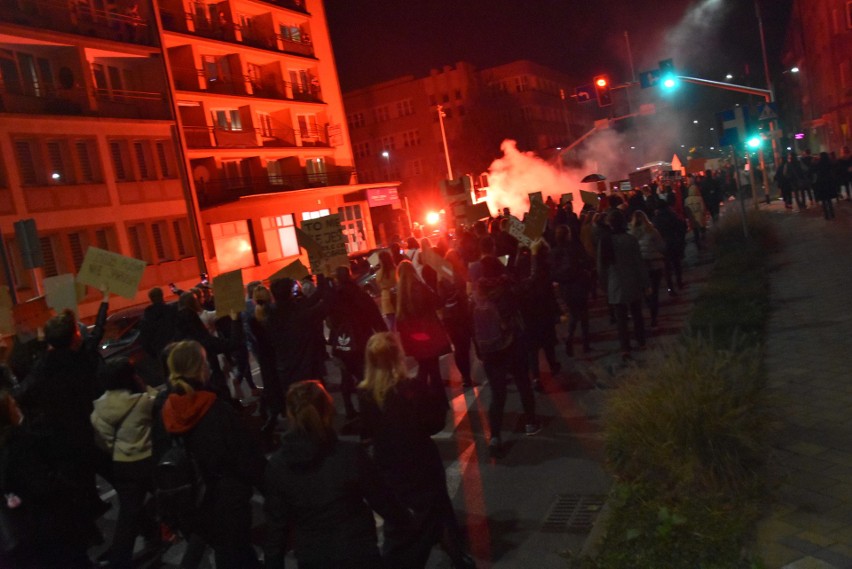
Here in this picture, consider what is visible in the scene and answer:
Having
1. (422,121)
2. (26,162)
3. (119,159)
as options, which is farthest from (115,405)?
(422,121)

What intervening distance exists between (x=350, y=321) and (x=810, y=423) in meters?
4.61

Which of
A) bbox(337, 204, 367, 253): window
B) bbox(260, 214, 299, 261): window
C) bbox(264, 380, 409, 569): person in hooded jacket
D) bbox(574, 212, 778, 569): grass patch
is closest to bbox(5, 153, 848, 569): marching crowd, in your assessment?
bbox(264, 380, 409, 569): person in hooded jacket

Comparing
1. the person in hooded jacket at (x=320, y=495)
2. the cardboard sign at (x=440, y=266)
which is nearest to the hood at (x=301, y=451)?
the person in hooded jacket at (x=320, y=495)

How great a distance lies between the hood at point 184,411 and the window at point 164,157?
29.9 meters

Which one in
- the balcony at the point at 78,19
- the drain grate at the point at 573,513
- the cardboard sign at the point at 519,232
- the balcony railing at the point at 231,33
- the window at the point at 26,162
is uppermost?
the balcony railing at the point at 231,33

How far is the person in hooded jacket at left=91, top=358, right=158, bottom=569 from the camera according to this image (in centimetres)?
537

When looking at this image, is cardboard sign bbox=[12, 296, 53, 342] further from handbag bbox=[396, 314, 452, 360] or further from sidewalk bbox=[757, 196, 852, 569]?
sidewalk bbox=[757, 196, 852, 569]

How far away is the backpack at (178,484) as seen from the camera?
4.17 m

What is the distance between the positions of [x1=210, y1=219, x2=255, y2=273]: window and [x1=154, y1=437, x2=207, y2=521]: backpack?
105 feet

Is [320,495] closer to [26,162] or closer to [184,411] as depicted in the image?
[184,411]

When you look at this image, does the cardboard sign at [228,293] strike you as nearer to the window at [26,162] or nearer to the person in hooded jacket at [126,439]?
the person in hooded jacket at [126,439]

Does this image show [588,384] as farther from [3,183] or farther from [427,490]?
[3,183]

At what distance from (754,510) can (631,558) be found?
0.87 meters

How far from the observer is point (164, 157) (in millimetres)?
32312
